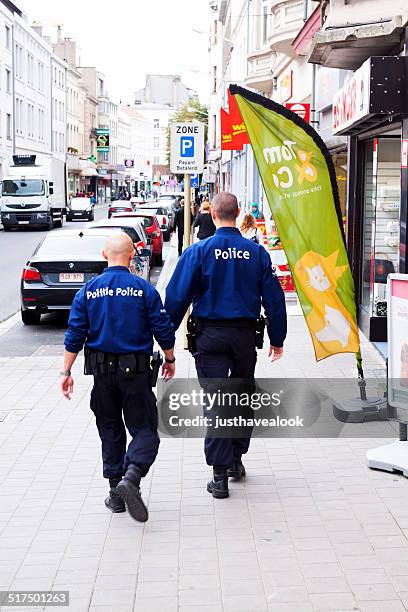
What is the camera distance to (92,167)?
10606 cm

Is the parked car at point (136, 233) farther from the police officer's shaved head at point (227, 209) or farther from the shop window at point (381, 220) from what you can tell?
the police officer's shaved head at point (227, 209)

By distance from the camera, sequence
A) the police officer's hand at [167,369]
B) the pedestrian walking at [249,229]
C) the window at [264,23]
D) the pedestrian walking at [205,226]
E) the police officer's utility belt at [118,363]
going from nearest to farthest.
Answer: the police officer's utility belt at [118,363], the police officer's hand at [167,369], the pedestrian walking at [249,229], the pedestrian walking at [205,226], the window at [264,23]

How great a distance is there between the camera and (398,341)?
7055 mm

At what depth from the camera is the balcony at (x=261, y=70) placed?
31234mm

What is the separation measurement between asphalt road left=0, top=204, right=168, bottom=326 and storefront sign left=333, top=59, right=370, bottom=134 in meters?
5.54

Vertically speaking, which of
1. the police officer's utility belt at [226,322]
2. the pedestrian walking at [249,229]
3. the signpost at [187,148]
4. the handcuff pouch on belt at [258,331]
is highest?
the signpost at [187,148]

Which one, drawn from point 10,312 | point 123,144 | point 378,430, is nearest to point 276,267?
point 10,312

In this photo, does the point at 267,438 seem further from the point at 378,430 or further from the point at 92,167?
the point at 92,167

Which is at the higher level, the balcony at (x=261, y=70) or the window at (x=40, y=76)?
the window at (x=40, y=76)

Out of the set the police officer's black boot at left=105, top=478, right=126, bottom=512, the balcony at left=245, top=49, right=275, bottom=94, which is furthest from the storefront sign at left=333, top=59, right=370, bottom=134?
the balcony at left=245, top=49, right=275, bottom=94

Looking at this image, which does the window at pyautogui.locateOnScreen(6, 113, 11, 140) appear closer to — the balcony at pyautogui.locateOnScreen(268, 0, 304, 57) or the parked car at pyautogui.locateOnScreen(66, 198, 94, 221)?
the parked car at pyautogui.locateOnScreen(66, 198, 94, 221)

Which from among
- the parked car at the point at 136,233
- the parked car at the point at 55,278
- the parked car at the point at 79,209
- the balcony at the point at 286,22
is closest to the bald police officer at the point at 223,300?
the parked car at the point at 55,278

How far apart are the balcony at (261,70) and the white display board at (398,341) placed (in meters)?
24.9

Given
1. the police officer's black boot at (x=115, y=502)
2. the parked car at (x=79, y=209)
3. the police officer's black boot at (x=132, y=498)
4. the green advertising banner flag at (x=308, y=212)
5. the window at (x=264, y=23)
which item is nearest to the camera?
the police officer's black boot at (x=132, y=498)
